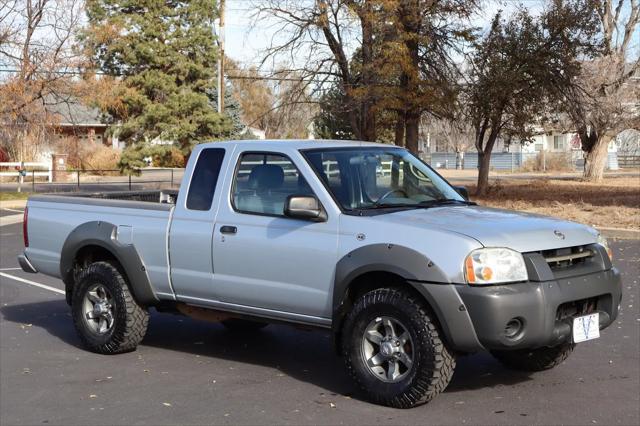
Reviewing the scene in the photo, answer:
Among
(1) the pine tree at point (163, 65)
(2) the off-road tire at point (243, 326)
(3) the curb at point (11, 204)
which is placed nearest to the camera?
(2) the off-road tire at point (243, 326)

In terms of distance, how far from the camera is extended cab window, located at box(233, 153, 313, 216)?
6973 millimetres

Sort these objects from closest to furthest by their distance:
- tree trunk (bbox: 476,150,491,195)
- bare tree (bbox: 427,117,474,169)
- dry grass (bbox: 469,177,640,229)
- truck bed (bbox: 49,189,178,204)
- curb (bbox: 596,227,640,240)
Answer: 1. truck bed (bbox: 49,189,178,204)
2. curb (bbox: 596,227,640,240)
3. dry grass (bbox: 469,177,640,229)
4. bare tree (bbox: 427,117,474,169)
5. tree trunk (bbox: 476,150,491,195)

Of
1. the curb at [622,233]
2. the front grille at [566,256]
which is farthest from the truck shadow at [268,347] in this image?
the curb at [622,233]

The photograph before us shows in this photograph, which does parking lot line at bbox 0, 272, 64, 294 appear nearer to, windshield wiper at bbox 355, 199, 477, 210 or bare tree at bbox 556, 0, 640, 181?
windshield wiper at bbox 355, 199, 477, 210

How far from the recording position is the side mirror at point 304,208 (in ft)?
21.2

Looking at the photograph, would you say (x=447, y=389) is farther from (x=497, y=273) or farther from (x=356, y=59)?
(x=356, y=59)

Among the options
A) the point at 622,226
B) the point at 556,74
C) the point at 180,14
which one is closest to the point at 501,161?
the point at 180,14

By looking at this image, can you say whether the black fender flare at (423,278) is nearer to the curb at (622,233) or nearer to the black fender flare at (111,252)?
the black fender flare at (111,252)

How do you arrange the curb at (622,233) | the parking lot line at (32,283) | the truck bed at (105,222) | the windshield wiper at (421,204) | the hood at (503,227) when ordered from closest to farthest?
the hood at (503,227)
the windshield wiper at (421,204)
the truck bed at (105,222)
the parking lot line at (32,283)
the curb at (622,233)

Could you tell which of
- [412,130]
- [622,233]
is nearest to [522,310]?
[622,233]

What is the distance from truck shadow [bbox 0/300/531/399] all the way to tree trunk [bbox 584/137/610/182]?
36.1m

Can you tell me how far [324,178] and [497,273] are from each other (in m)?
1.62

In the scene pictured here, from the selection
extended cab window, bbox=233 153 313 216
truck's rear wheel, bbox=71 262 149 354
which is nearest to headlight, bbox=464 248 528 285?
extended cab window, bbox=233 153 313 216

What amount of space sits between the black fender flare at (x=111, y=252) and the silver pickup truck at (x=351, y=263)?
0.01m
